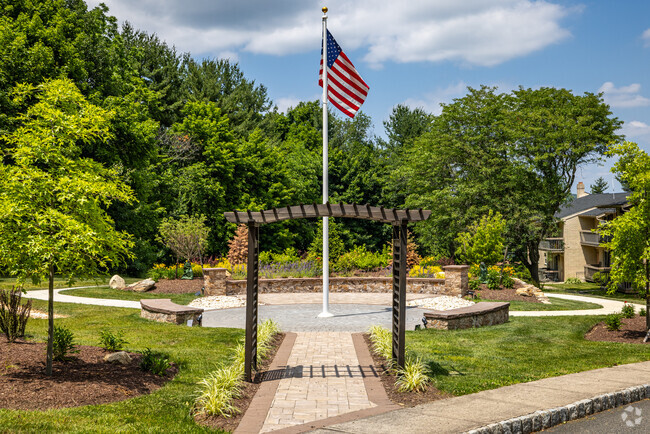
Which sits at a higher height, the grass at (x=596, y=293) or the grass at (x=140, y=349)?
the grass at (x=140, y=349)

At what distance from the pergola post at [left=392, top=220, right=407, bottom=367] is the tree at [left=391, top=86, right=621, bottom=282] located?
27.5 meters

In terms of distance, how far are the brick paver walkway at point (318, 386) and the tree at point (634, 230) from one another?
7.33 meters

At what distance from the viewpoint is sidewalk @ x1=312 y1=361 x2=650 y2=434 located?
21.0 ft

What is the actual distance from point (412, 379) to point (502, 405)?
1430mm

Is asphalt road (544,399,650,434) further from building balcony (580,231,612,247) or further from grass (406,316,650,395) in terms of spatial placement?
building balcony (580,231,612,247)

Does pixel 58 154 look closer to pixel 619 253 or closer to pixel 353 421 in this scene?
pixel 353 421

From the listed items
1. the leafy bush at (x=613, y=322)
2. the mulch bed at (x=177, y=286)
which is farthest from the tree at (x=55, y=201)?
the mulch bed at (x=177, y=286)

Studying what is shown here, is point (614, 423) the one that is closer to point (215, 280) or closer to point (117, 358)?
point (117, 358)

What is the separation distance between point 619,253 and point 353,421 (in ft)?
33.4

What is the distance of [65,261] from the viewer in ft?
25.1

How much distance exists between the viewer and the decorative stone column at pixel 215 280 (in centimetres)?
2064

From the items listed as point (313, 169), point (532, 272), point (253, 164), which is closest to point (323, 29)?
point (253, 164)

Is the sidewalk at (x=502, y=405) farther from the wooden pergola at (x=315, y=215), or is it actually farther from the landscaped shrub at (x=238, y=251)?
the landscaped shrub at (x=238, y=251)

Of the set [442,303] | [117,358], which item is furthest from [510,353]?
[117,358]
